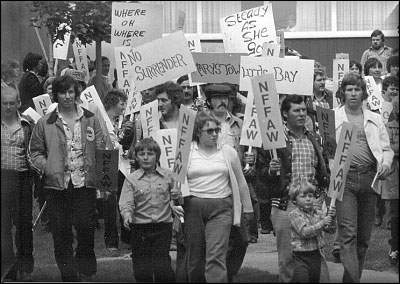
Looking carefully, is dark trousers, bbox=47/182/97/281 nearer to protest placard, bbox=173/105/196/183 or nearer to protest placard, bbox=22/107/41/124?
protest placard, bbox=173/105/196/183

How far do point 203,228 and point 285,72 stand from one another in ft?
8.56

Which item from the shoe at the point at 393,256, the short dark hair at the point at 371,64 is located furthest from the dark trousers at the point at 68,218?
the short dark hair at the point at 371,64

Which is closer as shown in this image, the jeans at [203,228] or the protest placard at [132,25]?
the jeans at [203,228]

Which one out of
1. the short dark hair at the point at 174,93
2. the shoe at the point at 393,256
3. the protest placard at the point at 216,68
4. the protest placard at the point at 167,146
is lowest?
the shoe at the point at 393,256

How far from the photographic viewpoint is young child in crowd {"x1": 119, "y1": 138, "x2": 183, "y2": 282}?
10.0 metres

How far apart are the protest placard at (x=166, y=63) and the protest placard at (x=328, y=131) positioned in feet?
5.68

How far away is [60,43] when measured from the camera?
50.6 feet

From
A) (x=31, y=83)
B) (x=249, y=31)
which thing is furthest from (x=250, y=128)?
(x=31, y=83)

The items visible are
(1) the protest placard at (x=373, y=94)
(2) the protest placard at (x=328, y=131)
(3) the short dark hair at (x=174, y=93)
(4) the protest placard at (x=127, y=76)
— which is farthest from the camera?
(1) the protest placard at (x=373, y=94)

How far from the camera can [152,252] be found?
1009 cm

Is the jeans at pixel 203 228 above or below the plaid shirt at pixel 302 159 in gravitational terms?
below

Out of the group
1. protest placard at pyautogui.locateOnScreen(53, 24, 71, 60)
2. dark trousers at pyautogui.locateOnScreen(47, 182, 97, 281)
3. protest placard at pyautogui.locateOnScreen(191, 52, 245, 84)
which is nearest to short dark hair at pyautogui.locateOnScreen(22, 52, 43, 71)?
protest placard at pyautogui.locateOnScreen(53, 24, 71, 60)

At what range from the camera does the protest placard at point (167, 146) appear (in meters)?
10.5

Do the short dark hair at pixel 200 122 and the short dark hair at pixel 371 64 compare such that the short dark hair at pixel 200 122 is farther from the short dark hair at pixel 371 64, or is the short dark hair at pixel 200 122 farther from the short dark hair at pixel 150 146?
the short dark hair at pixel 371 64
